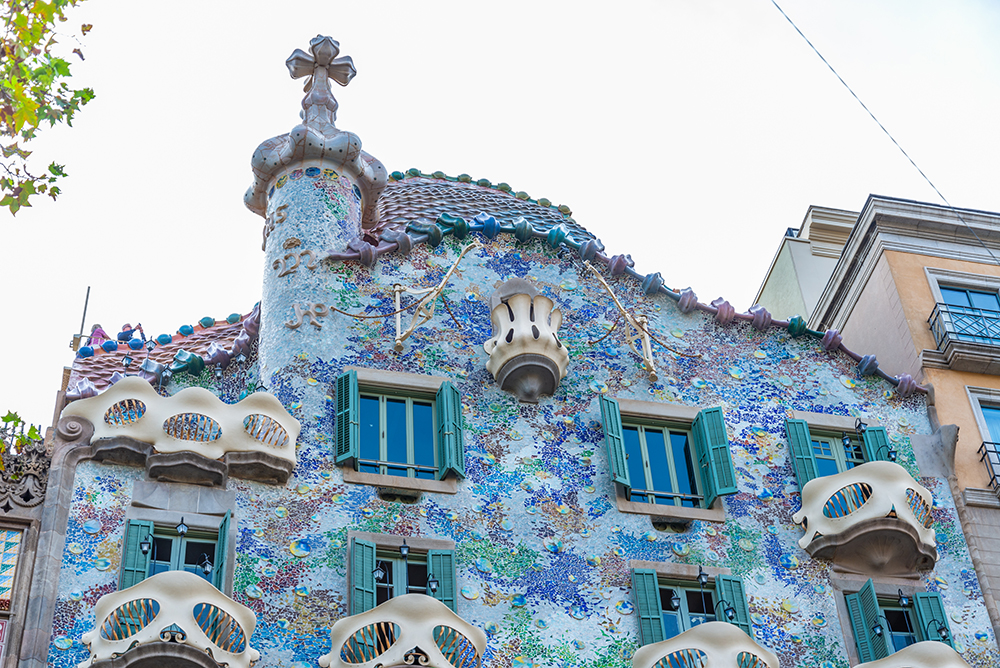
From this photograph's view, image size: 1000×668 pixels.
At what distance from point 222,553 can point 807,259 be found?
15058mm

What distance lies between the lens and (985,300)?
24.3 m

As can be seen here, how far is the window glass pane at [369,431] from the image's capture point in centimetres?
1972

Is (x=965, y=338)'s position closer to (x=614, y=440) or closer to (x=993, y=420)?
(x=993, y=420)

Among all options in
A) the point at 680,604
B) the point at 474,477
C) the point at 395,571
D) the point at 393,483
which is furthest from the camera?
the point at 474,477

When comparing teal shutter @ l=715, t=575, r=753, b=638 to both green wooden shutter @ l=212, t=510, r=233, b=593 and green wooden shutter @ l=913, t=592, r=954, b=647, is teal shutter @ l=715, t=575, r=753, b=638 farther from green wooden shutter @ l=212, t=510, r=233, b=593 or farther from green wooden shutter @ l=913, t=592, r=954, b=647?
green wooden shutter @ l=212, t=510, r=233, b=593

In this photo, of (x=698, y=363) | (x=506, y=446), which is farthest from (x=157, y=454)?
(x=698, y=363)

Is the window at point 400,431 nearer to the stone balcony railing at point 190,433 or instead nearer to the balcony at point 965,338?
the stone balcony railing at point 190,433

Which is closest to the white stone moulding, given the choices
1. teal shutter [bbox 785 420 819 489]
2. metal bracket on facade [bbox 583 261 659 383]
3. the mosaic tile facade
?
the mosaic tile facade

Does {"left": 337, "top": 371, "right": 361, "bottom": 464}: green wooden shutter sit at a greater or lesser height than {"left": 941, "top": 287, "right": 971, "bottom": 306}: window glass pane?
lesser

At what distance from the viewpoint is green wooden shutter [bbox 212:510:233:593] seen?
17922 mm

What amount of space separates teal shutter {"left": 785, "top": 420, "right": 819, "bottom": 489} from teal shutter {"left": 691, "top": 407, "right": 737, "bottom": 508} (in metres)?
0.88

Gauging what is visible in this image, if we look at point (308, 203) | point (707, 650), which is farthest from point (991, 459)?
point (308, 203)

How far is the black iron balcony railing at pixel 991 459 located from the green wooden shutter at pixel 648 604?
5.32 metres

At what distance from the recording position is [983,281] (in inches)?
965
